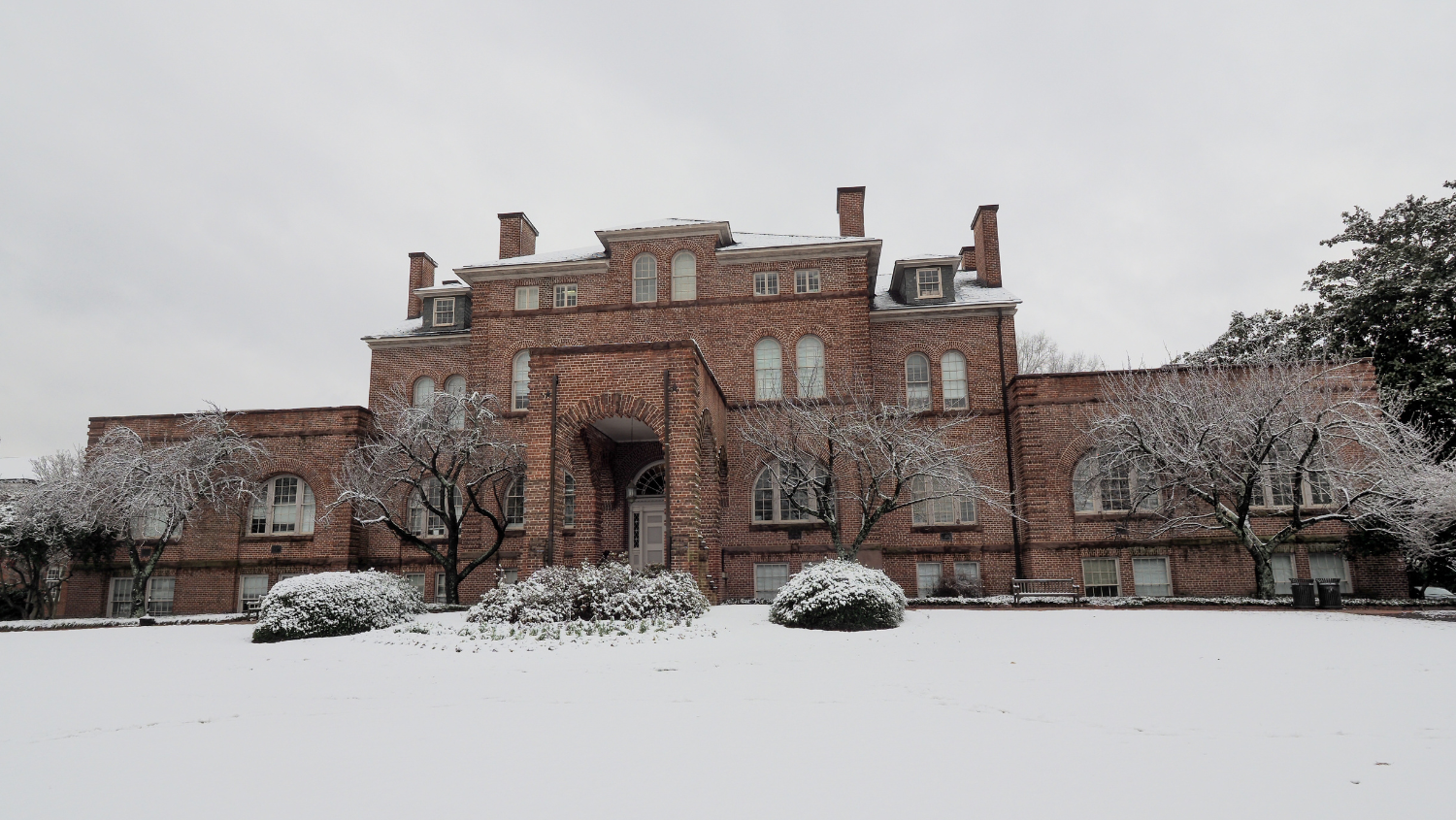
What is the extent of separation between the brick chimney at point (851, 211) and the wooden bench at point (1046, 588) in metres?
11.6

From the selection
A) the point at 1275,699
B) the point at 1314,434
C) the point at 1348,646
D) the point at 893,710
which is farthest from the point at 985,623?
the point at 1314,434

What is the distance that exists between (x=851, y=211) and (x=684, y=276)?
5.79 meters

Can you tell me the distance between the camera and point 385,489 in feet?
77.2

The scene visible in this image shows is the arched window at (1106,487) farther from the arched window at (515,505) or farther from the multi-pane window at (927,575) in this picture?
the arched window at (515,505)

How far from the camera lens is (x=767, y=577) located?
75.7ft

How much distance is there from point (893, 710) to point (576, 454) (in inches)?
471

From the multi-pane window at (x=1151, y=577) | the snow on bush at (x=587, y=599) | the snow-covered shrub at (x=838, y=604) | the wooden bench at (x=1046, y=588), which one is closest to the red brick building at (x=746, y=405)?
the multi-pane window at (x=1151, y=577)

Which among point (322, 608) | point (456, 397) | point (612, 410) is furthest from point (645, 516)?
point (322, 608)

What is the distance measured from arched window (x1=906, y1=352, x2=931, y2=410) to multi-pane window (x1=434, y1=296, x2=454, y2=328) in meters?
15.6

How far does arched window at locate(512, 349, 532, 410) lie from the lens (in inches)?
982

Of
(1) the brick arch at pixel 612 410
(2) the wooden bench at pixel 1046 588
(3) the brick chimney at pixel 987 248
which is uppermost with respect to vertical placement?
(3) the brick chimney at pixel 987 248

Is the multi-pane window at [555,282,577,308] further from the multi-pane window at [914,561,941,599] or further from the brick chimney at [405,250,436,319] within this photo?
the multi-pane window at [914,561,941,599]

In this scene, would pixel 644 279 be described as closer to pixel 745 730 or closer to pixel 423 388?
pixel 423 388

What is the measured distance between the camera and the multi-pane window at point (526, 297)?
25.5 m
